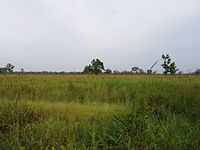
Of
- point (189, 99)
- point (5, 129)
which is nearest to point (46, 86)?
point (189, 99)

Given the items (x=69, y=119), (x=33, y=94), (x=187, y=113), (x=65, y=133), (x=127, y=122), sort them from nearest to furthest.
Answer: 1. (x=127, y=122)
2. (x=65, y=133)
3. (x=69, y=119)
4. (x=187, y=113)
5. (x=33, y=94)

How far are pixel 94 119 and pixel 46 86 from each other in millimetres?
6195

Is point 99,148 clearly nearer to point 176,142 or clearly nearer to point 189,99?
point 176,142

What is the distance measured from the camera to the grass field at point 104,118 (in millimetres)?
5672

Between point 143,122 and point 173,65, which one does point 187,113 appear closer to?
point 143,122

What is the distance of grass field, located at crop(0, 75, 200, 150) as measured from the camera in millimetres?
5672

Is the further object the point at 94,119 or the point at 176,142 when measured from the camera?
the point at 94,119

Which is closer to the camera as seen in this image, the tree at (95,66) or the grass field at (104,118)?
the grass field at (104,118)

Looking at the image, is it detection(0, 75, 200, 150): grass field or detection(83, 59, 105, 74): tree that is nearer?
detection(0, 75, 200, 150): grass field

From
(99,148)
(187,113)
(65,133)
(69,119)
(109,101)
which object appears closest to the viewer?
(99,148)

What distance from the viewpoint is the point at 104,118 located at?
320 inches

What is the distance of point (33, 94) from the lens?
507 inches

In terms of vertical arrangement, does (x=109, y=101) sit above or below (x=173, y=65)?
below

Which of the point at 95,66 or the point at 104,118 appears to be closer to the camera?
the point at 104,118
